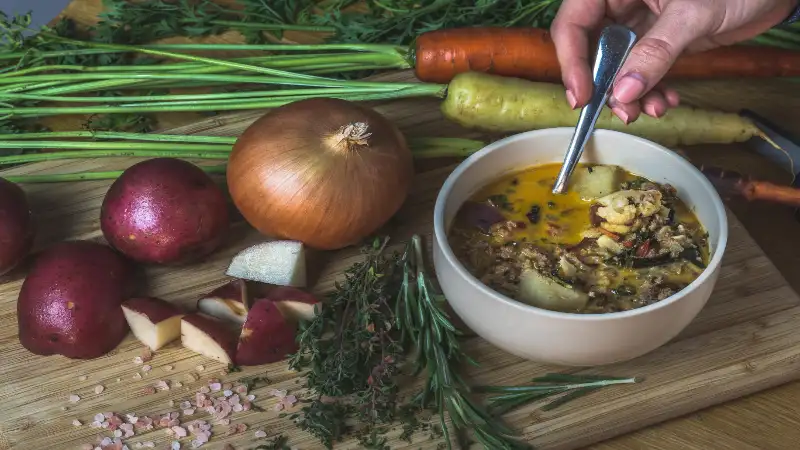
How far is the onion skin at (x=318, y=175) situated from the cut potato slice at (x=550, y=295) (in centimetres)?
38

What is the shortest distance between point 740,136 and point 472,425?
0.98m

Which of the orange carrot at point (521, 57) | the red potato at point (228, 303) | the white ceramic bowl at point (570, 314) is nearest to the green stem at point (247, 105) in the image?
the orange carrot at point (521, 57)

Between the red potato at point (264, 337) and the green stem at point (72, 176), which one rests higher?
the green stem at point (72, 176)

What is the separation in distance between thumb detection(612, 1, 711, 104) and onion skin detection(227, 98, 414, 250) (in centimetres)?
45

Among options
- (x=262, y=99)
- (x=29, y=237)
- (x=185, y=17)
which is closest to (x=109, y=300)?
(x=29, y=237)

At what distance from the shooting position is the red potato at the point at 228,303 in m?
1.79

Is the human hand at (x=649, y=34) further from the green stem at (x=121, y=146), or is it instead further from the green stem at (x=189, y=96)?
the green stem at (x=121, y=146)

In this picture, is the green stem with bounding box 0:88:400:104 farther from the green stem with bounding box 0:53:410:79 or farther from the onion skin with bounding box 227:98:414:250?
the onion skin with bounding box 227:98:414:250

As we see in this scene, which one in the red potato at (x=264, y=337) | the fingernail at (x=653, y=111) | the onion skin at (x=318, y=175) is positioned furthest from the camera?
the fingernail at (x=653, y=111)

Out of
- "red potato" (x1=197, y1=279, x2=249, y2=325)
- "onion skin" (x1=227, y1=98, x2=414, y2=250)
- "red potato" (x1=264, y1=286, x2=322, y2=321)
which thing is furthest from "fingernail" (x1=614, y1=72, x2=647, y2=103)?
"red potato" (x1=197, y1=279, x2=249, y2=325)

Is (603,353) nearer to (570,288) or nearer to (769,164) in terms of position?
(570,288)

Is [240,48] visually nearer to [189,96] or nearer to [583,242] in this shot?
[189,96]

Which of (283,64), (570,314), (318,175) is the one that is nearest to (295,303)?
(318,175)

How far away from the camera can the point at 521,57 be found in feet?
7.55
